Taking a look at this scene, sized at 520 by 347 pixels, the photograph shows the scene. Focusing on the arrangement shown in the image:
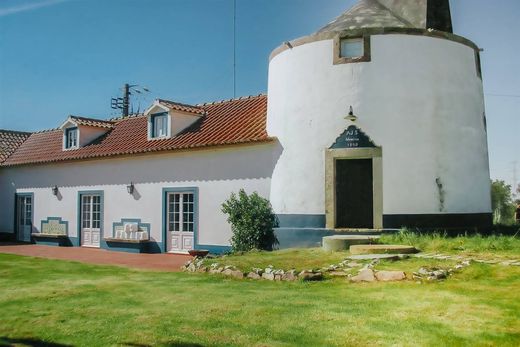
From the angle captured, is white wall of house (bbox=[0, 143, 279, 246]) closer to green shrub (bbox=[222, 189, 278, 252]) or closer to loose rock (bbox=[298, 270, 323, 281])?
green shrub (bbox=[222, 189, 278, 252])

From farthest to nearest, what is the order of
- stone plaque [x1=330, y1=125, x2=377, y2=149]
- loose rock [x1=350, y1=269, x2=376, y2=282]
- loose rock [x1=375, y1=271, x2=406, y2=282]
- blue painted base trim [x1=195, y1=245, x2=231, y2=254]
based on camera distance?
blue painted base trim [x1=195, y1=245, x2=231, y2=254], stone plaque [x1=330, y1=125, x2=377, y2=149], loose rock [x1=350, y1=269, x2=376, y2=282], loose rock [x1=375, y1=271, x2=406, y2=282]

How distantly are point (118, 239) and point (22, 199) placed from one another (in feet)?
29.1

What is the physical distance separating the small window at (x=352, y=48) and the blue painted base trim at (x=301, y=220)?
16.1 feet

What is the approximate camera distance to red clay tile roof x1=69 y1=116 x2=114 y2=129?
Result: 79.1 ft

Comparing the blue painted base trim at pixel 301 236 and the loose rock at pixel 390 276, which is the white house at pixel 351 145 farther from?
the loose rock at pixel 390 276

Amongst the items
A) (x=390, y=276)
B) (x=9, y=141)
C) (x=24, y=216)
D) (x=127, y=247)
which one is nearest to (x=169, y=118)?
(x=127, y=247)

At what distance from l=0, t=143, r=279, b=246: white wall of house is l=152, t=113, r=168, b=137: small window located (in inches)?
52.4

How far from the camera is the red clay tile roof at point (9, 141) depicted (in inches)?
1111

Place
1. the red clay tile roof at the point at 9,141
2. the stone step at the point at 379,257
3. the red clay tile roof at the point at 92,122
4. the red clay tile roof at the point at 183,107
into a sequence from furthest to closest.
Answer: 1. the red clay tile roof at the point at 9,141
2. the red clay tile roof at the point at 92,122
3. the red clay tile roof at the point at 183,107
4. the stone step at the point at 379,257

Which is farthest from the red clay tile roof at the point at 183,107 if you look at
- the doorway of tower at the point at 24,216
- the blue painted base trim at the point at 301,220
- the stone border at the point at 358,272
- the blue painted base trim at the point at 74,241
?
the doorway of tower at the point at 24,216

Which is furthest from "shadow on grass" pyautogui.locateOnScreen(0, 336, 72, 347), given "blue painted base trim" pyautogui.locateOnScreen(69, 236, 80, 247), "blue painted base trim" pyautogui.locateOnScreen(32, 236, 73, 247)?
"blue painted base trim" pyautogui.locateOnScreen(32, 236, 73, 247)

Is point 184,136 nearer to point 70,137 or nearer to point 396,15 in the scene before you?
point 70,137

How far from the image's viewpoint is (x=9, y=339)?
6801mm

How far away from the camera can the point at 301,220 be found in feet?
51.1
